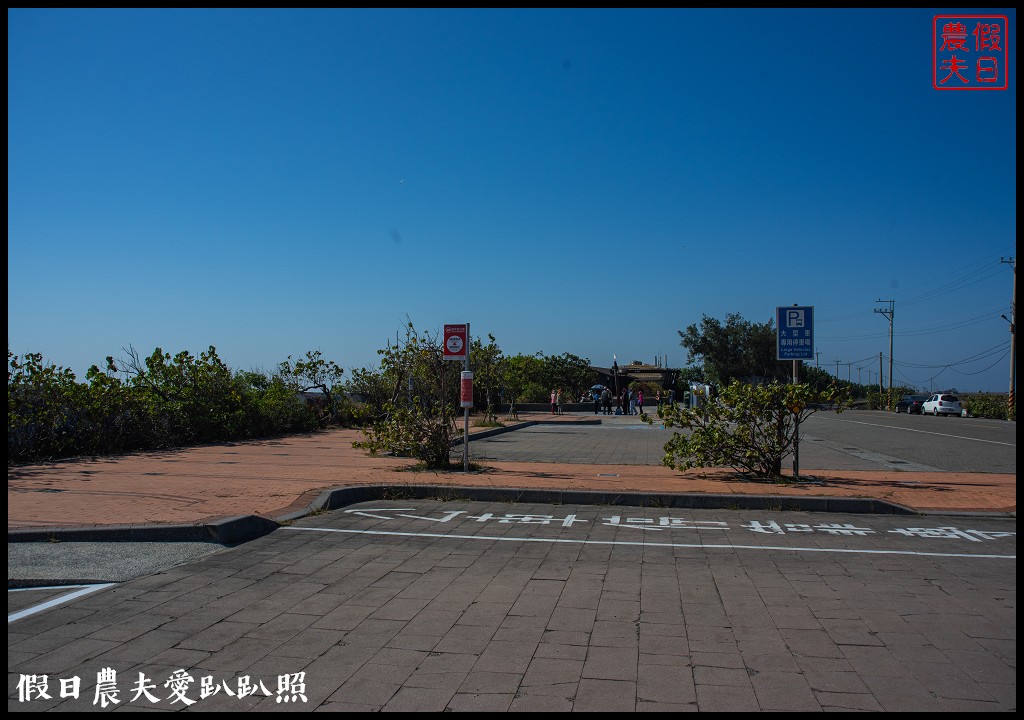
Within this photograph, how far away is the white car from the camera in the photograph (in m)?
48.0

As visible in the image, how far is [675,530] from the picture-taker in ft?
28.3

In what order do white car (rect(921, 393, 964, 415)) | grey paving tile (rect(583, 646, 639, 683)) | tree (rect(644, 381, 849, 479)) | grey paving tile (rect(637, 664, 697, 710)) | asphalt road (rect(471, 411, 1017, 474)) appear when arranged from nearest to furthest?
grey paving tile (rect(637, 664, 697, 710)) → grey paving tile (rect(583, 646, 639, 683)) → tree (rect(644, 381, 849, 479)) → asphalt road (rect(471, 411, 1017, 474)) → white car (rect(921, 393, 964, 415))

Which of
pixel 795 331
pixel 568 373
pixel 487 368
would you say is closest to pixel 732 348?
pixel 568 373

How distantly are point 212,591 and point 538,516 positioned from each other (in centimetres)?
451

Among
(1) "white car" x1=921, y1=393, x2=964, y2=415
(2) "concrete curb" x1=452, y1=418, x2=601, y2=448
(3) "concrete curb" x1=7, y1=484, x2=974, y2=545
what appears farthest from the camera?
(1) "white car" x1=921, y1=393, x2=964, y2=415

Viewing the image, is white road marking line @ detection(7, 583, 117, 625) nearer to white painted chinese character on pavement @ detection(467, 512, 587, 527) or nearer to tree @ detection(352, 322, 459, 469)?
white painted chinese character on pavement @ detection(467, 512, 587, 527)

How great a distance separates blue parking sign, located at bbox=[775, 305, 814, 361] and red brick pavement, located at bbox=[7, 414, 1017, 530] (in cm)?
215

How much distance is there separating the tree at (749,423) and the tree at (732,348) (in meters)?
61.3

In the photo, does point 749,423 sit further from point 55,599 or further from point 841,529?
point 55,599

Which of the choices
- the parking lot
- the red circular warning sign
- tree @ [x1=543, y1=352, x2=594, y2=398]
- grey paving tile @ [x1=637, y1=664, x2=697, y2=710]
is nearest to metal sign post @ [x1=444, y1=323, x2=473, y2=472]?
the red circular warning sign

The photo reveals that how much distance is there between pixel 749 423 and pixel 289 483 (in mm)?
7415

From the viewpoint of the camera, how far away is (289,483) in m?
11.6

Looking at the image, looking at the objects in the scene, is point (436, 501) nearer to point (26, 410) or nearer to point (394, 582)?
point (394, 582)

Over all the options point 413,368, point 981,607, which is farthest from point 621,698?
point 413,368
